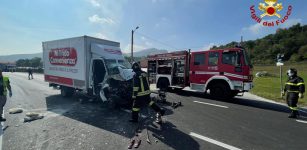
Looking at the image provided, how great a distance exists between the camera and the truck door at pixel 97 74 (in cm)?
800

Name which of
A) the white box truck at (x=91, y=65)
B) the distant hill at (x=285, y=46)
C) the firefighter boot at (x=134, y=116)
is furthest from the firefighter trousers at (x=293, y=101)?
the distant hill at (x=285, y=46)

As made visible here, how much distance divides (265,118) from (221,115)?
1539 mm

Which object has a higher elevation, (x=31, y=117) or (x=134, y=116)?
(x=134, y=116)

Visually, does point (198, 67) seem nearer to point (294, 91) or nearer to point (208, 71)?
point (208, 71)

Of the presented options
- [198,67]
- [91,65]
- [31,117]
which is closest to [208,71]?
[198,67]

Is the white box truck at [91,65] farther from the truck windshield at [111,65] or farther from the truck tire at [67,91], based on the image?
the truck tire at [67,91]

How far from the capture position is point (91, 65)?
798 centimetres

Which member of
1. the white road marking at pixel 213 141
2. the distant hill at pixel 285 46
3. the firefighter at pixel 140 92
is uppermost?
the distant hill at pixel 285 46

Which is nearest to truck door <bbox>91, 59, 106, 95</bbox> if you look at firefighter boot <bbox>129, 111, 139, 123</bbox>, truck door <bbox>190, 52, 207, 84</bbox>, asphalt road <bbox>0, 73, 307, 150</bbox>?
asphalt road <bbox>0, 73, 307, 150</bbox>

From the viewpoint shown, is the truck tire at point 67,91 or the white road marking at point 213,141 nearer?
the white road marking at point 213,141

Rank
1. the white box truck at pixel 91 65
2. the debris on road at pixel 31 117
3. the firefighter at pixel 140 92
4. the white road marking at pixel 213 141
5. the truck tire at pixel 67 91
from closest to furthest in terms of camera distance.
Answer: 1. the white road marking at pixel 213 141
2. the firefighter at pixel 140 92
3. the debris on road at pixel 31 117
4. the white box truck at pixel 91 65
5. the truck tire at pixel 67 91

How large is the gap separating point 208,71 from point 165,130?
19.2ft

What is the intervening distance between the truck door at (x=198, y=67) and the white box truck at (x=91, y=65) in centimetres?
425

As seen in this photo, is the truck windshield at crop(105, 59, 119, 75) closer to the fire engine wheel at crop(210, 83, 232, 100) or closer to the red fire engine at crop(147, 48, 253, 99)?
the red fire engine at crop(147, 48, 253, 99)
